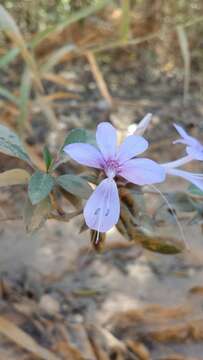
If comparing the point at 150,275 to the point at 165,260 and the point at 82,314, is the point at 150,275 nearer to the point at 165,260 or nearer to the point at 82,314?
the point at 165,260

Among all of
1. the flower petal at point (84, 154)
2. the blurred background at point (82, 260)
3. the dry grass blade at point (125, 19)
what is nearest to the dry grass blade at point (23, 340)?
the blurred background at point (82, 260)

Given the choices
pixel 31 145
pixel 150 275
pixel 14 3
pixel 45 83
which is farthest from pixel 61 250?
pixel 14 3

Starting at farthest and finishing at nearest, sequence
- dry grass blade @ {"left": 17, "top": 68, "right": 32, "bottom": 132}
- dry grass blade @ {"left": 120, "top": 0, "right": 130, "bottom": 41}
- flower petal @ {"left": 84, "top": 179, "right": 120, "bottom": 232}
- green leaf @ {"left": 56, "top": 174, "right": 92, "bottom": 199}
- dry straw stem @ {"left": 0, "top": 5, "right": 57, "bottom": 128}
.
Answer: dry grass blade @ {"left": 120, "top": 0, "right": 130, "bottom": 41}, dry grass blade @ {"left": 17, "top": 68, "right": 32, "bottom": 132}, dry straw stem @ {"left": 0, "top": 5, "right": 57, "bottom": 128}, green leaf @ {"left": 56, "top": 174, "right": 92, "bottom": 199}, flower petal @ {"left": 84, "top": 179, "right": 120, "bottom": 232}

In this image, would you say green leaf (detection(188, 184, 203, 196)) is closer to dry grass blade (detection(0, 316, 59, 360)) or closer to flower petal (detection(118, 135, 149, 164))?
flower petal (detection(118, 135, 149, 164))

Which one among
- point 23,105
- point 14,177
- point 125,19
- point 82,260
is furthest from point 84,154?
point 125,19

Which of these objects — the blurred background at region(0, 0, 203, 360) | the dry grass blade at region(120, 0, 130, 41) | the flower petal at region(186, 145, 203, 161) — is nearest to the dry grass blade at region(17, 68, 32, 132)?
the blurred background at region(0, 0, 203, 360)

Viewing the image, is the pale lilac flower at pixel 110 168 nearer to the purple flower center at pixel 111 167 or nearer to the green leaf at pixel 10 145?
the purple flower center at pixel 111 167
